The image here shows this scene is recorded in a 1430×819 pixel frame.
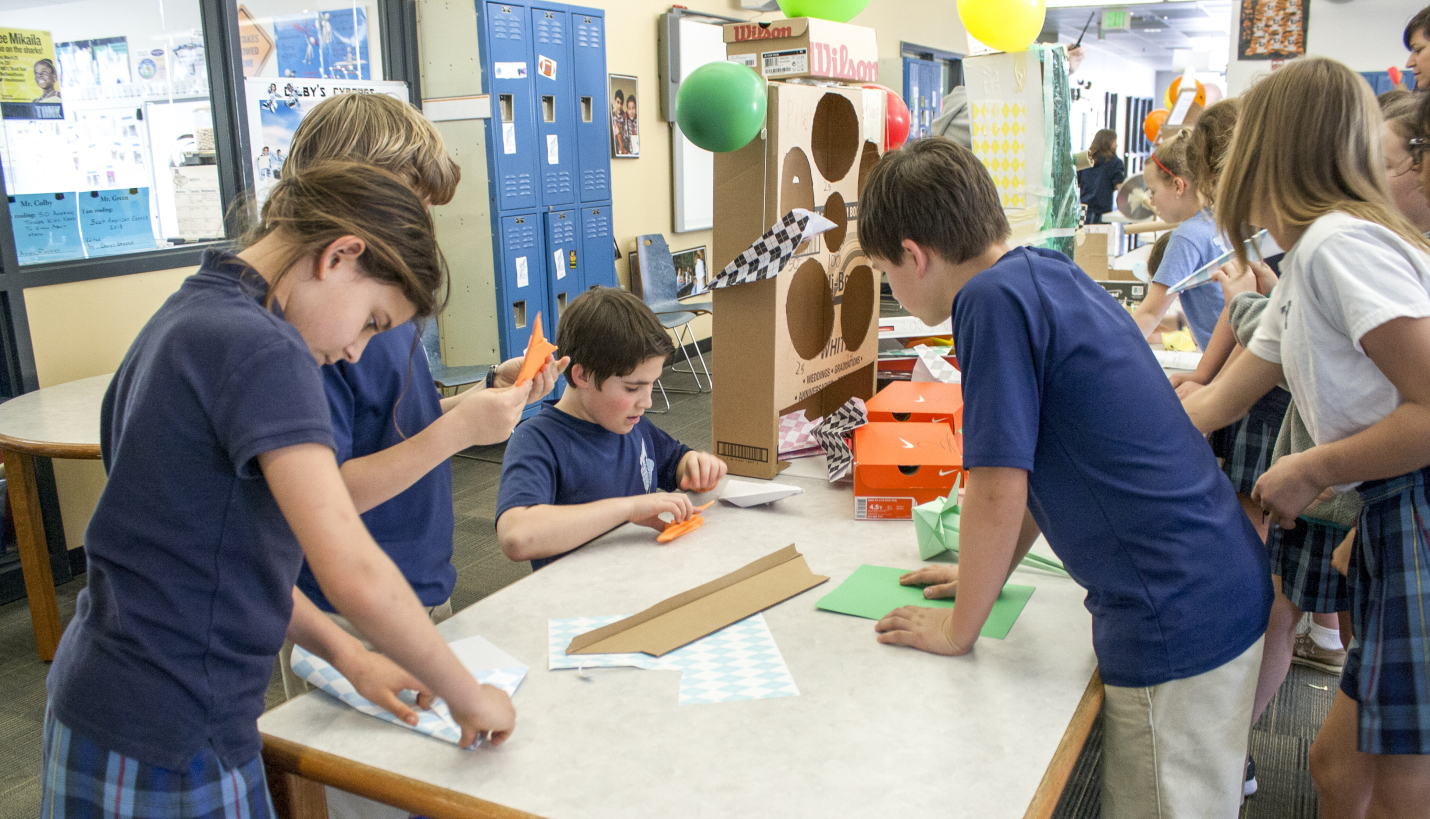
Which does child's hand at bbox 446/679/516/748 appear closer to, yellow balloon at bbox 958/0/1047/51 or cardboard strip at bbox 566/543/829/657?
cardboard strip at bbox 566/543/829/657

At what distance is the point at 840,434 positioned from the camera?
1.96 metres

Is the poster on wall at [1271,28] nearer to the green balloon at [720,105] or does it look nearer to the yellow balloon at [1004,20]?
the yellow balloon at [1004,20]

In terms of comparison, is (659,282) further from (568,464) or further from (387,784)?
(387,784)

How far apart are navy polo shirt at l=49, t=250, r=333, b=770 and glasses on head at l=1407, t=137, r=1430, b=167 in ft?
5.46

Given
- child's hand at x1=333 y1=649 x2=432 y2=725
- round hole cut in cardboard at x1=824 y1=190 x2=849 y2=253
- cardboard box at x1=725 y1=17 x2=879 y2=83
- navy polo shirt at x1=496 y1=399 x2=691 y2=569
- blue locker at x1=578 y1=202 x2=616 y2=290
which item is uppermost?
cardboard box at x1=725 y1=17 x2=879 y2=83

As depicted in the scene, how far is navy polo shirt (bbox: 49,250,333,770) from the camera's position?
→ 2.58ft

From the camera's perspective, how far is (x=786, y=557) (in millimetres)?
1485

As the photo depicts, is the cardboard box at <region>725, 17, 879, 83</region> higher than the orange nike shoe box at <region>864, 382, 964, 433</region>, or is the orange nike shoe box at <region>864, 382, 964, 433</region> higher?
the cardboard box at <region>725, 17, 879, 83</region>

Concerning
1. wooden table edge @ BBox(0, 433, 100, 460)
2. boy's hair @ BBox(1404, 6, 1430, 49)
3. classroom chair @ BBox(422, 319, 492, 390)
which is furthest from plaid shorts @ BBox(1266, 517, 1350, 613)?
classroom chair @ BBox(422, 319, 492, 390)

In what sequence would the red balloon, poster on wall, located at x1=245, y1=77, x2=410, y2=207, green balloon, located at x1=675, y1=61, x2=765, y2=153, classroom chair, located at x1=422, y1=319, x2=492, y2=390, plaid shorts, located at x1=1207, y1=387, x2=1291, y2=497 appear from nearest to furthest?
green balloon, located at x1=675, y1=61, x2=765, y2=153 < plaid shorts, located at x1=1207, y1=387, x2=1291, y2=497 < the red balloon < poster on wall, located at x1=245, y1=77, x2=410, y2=207 < classroom chair, located at x1=422, y1=319, x2=492, y2=390

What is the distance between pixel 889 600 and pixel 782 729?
0.37 m

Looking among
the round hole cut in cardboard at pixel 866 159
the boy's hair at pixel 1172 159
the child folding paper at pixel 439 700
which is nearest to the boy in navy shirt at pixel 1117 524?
the child folding paper at pixel 439 700

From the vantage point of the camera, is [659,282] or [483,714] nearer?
[483,714]

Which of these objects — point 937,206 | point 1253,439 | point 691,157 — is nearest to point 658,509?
point 937,206
